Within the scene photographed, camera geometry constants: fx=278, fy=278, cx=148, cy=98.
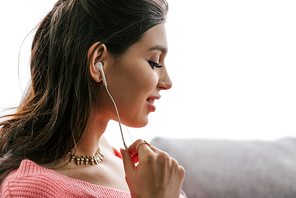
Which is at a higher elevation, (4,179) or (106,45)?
(106,45)

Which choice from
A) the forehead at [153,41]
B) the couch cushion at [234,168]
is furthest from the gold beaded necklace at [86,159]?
the couch cushion at [234,168]

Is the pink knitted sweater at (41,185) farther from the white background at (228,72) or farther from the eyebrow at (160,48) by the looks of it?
the white background at (228,72)

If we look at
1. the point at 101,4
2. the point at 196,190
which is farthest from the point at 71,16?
the point at 196,190

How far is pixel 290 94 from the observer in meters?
1.69

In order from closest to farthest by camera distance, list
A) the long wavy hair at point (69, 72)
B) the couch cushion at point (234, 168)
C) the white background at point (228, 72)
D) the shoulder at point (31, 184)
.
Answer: the shoulder at point (31, 184) → the long wavy hair at point (69, 72) → the couch cushion at point (234, 168) → the white background at point (228, 72)

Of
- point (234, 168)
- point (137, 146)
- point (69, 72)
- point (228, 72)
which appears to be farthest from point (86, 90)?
point (228, 72)

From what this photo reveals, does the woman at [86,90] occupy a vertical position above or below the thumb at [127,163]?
above

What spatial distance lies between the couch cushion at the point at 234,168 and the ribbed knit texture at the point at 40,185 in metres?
0.73

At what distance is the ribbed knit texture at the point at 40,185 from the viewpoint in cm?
65

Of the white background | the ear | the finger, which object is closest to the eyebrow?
the ear

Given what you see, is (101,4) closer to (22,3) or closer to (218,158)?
(22,3)

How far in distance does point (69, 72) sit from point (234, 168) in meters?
1.01

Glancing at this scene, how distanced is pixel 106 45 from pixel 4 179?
0.45 metres

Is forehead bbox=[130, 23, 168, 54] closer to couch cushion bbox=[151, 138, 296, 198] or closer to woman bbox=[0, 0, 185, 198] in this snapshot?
woman bbox=[0, 0, 185, 198]
